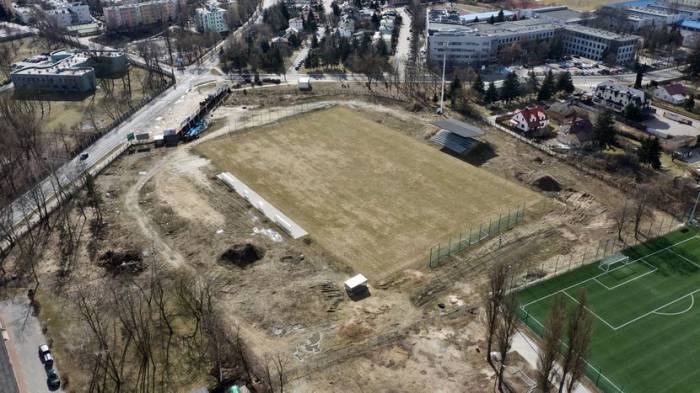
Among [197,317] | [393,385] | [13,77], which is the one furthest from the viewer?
[13,77]

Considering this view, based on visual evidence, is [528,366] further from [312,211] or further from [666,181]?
[666,181]

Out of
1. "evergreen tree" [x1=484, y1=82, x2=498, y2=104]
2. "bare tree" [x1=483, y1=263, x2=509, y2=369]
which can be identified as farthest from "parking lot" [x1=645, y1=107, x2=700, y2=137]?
"bare tree" [x1=483, y1=263, x2=509, y2=369]

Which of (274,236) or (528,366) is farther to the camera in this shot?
(274,236)

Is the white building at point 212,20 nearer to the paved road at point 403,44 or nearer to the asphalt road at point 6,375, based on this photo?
the paved road at point 403,44

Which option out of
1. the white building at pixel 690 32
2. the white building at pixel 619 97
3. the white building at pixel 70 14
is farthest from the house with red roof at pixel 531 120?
the white building at pixel 70 14

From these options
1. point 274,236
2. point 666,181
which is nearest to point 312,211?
point 274,236

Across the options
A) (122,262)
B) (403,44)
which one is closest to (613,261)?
(122,262)
